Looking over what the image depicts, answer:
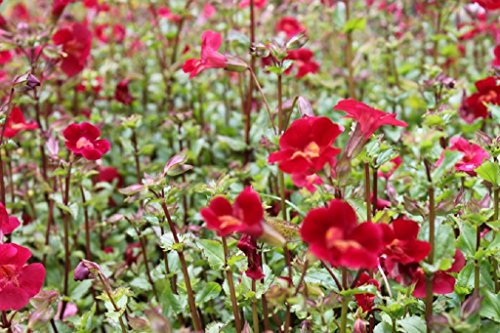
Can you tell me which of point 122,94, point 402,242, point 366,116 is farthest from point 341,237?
point 122,94

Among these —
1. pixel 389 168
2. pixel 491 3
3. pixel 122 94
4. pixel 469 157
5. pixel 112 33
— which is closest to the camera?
pixel 469 157

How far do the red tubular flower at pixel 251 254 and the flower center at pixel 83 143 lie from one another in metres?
0.42

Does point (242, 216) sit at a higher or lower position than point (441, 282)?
higher

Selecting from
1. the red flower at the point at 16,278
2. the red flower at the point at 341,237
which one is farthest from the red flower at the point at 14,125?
the red flower at the point at 341,237

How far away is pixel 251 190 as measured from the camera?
3.06 ft

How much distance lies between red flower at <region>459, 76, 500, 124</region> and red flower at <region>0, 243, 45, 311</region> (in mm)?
1114

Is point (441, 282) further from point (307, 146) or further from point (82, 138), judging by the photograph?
point (82, 138)

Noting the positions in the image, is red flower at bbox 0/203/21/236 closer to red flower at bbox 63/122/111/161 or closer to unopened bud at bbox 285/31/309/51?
red flower at bbox 63/122/111/161

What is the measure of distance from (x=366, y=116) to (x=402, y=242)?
22cm

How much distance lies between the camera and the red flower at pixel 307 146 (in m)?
0.96

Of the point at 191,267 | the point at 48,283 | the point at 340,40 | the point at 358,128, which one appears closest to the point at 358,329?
the point at 358,128

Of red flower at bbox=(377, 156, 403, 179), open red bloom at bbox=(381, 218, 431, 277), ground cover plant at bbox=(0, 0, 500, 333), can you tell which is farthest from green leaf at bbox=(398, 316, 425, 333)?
red flower at bbox=(377, 156, 403, 179)

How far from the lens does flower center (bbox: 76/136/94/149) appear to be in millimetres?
1336

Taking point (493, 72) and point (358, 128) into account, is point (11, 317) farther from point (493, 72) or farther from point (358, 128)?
point (493, 72)
